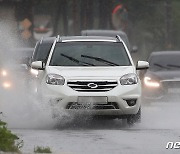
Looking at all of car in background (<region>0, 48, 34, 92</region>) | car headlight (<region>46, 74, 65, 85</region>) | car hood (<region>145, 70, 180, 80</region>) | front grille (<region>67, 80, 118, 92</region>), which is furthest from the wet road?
car in background (<region>0, 48, 34, 92</region>)

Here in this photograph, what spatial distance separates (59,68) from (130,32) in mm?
56230

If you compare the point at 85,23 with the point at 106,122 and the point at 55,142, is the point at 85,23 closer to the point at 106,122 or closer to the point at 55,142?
the point at 106,122

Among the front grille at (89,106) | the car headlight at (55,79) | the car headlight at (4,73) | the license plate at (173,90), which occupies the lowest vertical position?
the front grille at (89,106)

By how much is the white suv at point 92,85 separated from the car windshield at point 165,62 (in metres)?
7.07

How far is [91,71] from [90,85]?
1.41 ft

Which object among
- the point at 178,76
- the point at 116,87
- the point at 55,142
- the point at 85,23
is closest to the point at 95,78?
the point at 116,87

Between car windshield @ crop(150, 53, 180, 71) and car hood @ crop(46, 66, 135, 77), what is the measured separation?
756cm

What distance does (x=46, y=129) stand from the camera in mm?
19734

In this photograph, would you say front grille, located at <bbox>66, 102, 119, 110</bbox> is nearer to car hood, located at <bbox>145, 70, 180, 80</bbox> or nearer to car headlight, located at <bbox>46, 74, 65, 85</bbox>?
car headlight, located at <bbox>46, 74, 65, 85</bbox>

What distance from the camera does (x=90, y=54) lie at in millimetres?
21328

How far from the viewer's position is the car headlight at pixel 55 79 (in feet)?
65.7

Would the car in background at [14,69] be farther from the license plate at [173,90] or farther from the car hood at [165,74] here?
the license plate at [173,90]

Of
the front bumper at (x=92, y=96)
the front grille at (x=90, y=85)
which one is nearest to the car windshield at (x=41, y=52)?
the front bumper at (x=92, y=96)

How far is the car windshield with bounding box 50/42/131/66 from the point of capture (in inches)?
825
